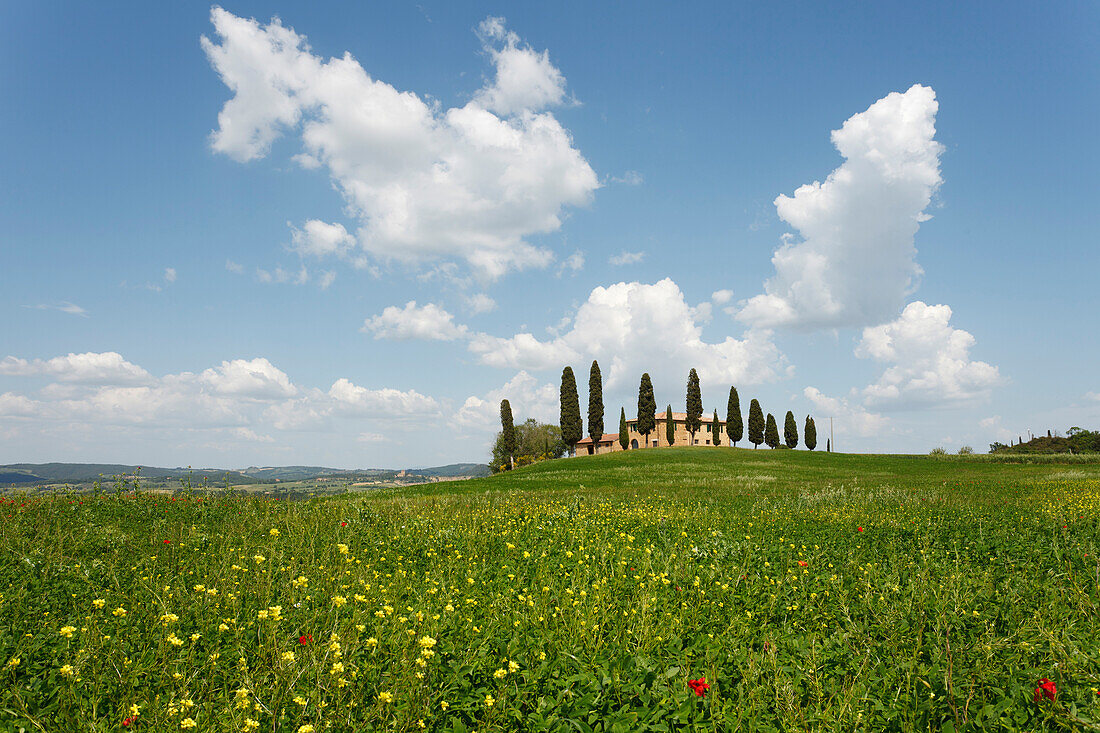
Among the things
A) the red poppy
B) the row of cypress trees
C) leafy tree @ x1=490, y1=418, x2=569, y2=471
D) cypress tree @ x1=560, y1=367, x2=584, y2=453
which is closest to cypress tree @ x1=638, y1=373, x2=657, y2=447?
the row of cypress trees

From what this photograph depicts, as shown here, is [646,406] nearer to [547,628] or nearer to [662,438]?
[662,438]

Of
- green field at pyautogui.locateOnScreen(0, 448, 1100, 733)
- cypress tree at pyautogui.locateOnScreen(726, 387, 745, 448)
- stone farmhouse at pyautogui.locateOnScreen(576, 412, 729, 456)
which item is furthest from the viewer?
stone farmhouse at pyautogui.locateOnScreen(576, 412, 729, 456)

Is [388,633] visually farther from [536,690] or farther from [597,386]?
[597,386]

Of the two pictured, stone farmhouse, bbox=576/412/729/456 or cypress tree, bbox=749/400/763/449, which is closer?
cypress tree, bbox=749/400/763/449

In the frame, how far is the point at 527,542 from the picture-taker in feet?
26.8

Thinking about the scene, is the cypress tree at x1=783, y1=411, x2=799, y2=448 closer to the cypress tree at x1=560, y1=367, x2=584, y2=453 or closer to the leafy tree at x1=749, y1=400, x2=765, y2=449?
the leafy tree at x1=749, y1=400, x2=765, y2=449

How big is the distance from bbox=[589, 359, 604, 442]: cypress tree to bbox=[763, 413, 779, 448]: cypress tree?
3238 centimetres

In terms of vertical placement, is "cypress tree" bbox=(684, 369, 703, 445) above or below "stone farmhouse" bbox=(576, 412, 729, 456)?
above

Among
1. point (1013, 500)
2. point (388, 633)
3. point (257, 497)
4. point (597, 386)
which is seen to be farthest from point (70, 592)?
point (597, 386)

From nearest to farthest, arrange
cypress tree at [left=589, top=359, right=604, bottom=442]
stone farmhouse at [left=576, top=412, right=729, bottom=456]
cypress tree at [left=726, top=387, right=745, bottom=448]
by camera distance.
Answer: cypress tree at [left=589, top=359, right=604, bottom=442] < cypress tree at [left=726, top=387, right=745, bottom=448] < stone farmhouse at [left=576, top=412, right=729, bottom=456]

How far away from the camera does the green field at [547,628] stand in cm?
361

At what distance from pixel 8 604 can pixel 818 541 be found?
1022 centimetres

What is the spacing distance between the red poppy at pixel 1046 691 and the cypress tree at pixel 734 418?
271 ft

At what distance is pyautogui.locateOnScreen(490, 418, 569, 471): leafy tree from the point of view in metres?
84.3
